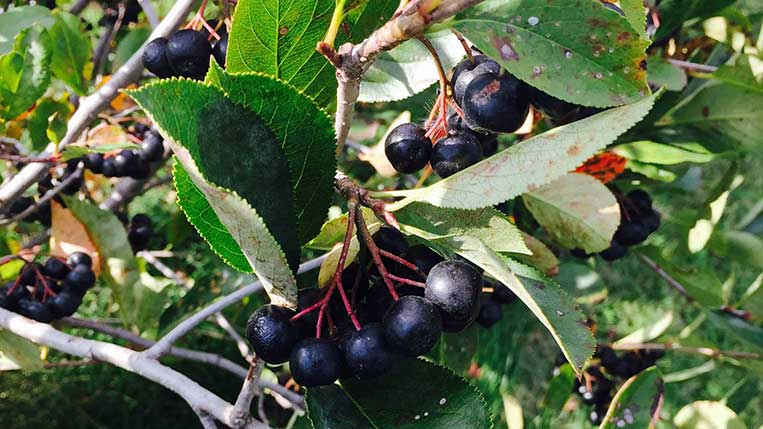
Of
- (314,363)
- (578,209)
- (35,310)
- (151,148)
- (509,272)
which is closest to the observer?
(509,272)

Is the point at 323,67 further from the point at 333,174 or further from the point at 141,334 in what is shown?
the point at 141,334

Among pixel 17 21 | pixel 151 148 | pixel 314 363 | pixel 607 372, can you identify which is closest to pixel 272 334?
pixel 314 363

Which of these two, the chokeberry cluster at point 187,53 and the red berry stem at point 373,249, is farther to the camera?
the chokeberry cluster at point 187,53

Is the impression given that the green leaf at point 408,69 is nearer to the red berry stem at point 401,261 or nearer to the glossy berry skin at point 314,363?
the red berry stem at point 401,261

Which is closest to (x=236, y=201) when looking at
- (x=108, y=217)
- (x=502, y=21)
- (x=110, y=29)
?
(x=502, y=21)

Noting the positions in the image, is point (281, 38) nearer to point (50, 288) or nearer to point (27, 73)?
point (27, 73)

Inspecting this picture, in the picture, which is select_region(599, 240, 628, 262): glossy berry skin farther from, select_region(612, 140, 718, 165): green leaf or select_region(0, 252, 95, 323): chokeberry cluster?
select_region(0, 252, 95, 323): chokeberry cluster

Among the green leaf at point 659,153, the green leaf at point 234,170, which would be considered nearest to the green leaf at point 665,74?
the green leaf at point 659,153
